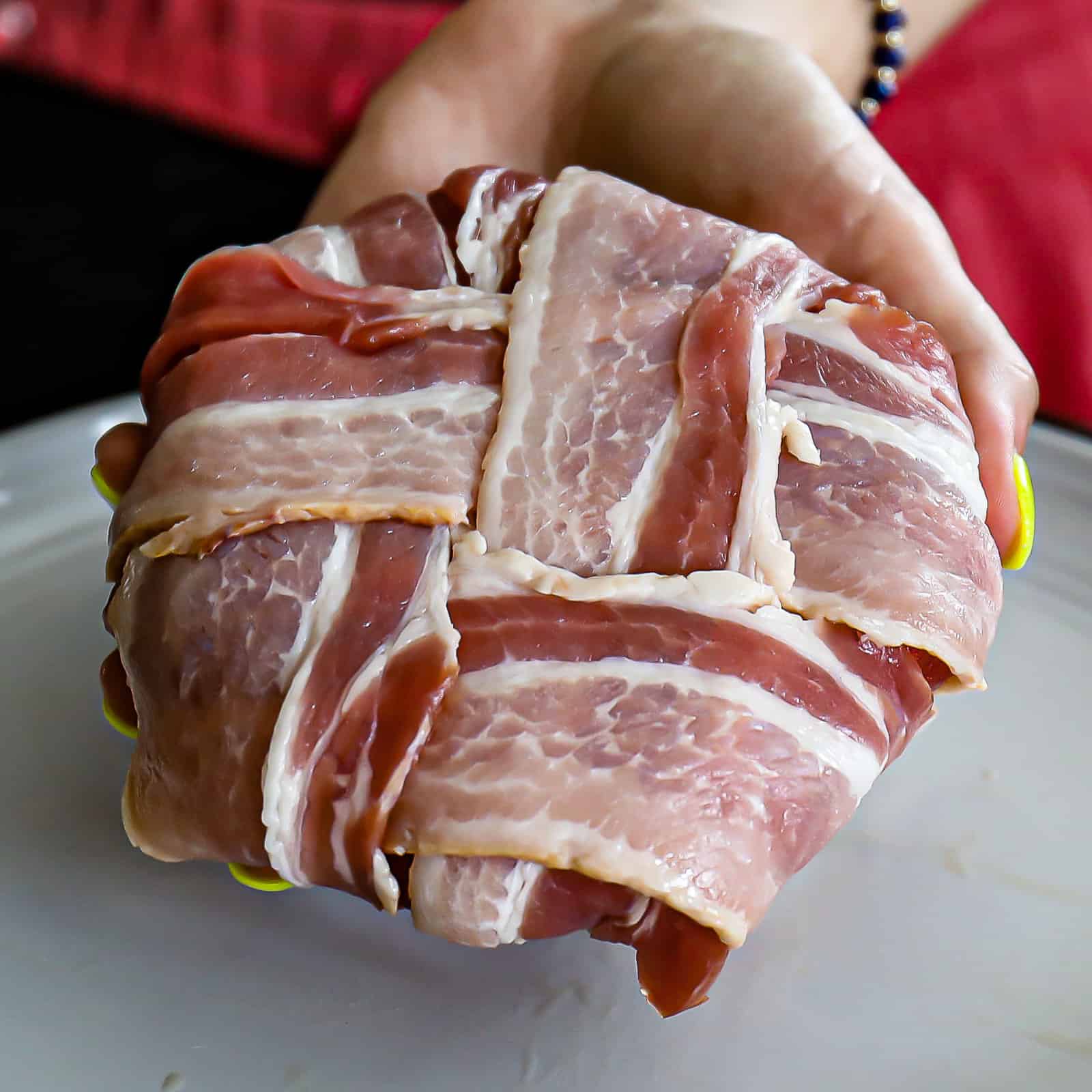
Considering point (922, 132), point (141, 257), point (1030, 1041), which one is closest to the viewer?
point (1030, 1041)

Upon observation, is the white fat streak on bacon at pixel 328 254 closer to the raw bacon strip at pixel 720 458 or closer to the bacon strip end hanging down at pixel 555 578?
the bacon strip end hanging down at pixel 555 578

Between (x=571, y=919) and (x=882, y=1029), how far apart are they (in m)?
0.36

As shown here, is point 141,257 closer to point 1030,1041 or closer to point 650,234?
point 650,234

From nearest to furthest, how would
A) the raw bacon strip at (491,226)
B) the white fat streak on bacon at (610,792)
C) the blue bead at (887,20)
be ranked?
the white fat streak on bacon at (610,792)
the raw bacon strip at (491,226)
the blue bead at (887,20)

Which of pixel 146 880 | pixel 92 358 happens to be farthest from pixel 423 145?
pixel 146 880

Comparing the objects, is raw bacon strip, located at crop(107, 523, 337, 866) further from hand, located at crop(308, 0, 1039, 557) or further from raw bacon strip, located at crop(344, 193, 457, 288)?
hand, located at crop(308, 0, 1039, 557)

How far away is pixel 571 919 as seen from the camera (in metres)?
0.96

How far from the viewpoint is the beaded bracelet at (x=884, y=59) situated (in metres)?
2.41

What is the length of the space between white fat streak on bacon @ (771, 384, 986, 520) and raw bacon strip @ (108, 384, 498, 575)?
285mm

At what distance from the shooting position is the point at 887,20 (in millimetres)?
2422

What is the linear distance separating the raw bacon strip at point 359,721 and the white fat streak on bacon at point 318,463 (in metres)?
0.07

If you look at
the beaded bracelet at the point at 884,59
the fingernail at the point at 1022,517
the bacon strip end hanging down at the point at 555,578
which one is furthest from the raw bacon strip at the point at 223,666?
the beaded bracelet at the point at 884,59

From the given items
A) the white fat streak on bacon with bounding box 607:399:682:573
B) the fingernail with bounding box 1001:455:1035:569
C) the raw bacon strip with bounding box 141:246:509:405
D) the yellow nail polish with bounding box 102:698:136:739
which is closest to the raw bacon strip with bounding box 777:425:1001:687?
the white fat streak on bacon with bounding box 607:399:682:573

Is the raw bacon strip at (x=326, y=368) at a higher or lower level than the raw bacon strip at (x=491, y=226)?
lower
